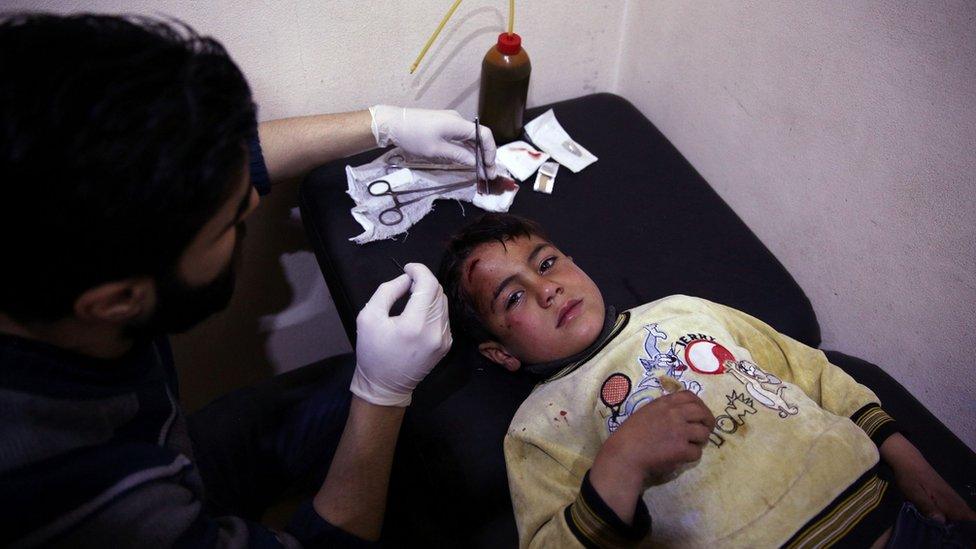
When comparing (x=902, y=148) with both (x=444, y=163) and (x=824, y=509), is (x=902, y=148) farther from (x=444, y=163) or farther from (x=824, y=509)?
(x=444, y=163)

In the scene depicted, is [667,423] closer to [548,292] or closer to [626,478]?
[626,478]

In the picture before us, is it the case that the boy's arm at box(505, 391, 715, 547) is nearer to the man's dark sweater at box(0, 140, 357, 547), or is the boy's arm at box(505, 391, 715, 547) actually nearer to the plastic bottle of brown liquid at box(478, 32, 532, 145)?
the man's dark sweater at box(0, 140, 357, 547)

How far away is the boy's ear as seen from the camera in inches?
47.8

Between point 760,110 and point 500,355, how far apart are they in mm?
808

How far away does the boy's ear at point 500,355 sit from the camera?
1.21 meters

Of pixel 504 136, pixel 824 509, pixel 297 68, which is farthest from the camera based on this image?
pixel 504 136

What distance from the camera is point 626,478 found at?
2.93 feet

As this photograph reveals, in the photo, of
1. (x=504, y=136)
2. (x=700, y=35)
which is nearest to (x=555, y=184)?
(x=504, y=136)

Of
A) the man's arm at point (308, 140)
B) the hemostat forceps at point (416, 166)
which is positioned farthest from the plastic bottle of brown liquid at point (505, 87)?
the man's arm at point (308, 140)

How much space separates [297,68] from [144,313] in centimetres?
81

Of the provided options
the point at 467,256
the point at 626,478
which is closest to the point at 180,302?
the point at 467,256

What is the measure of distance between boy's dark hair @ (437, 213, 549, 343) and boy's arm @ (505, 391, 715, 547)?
0.36 meters

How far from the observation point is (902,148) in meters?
1.11

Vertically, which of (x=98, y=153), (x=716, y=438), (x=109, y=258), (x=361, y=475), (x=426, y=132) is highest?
(x=98, y=153)
